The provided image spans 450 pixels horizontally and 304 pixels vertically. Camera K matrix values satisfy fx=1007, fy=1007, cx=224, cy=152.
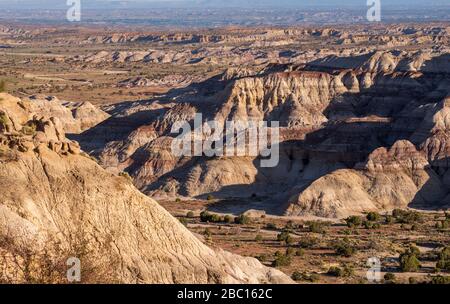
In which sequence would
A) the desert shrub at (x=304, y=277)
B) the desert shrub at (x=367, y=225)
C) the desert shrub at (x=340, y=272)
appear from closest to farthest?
the desert shrub at (x=304, y=277), the desert shrub at (x=340, y=272), the desert shrub at (x=367, y=225)

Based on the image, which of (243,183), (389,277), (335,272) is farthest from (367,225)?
(389,277)

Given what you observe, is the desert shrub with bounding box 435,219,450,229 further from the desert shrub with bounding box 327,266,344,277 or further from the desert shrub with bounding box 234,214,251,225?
the desert shrub with bounding box 327,266,344,277

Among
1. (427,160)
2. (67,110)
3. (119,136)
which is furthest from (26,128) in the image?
(67,110)

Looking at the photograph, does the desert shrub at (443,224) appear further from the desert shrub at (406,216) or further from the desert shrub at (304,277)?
the desert shrub at (304,277)

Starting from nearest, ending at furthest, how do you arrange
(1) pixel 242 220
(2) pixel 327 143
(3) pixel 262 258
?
(3) pixel 262 258
(1) pixel 242 220
(2) pixel 327 143

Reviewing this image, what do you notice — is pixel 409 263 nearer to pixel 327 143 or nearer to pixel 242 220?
pixel 242 220

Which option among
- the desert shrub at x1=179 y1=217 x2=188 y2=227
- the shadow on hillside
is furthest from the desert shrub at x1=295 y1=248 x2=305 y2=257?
the shadow on hillside

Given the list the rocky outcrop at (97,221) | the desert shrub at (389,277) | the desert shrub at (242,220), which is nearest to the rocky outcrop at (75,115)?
the desert shrub at (242,220)
